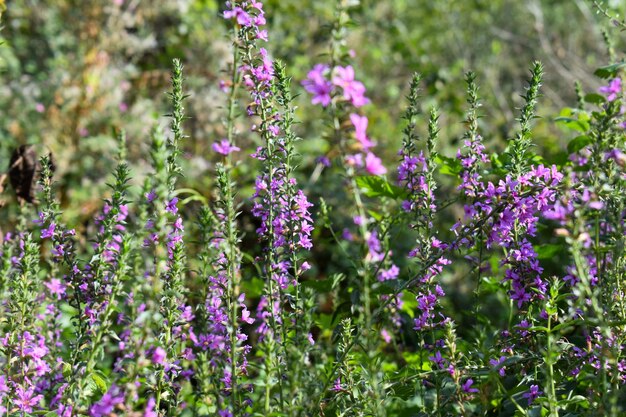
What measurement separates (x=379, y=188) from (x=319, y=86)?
1.15 meters

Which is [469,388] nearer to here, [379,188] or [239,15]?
[379,188]

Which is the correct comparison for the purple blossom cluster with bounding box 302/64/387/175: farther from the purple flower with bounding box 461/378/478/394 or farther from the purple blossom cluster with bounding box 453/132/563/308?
the purple flower with bounding box 461/378/478/394

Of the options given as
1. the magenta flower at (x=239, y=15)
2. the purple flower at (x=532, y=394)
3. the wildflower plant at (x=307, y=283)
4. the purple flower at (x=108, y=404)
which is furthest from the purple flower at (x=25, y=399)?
the purple flower at (x=532, y=394)

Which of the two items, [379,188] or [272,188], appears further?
[379,188]

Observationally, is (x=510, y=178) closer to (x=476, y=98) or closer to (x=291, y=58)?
(x=476, y=98)

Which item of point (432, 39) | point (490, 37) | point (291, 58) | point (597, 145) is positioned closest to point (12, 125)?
point (291, 58)

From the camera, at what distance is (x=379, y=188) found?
265 centimetres

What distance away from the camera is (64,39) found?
720 centimetres

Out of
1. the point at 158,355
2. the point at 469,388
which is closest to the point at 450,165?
the point at 469,388

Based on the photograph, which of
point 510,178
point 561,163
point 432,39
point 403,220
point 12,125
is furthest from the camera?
point 432,39

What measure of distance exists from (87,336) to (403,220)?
3.36ft

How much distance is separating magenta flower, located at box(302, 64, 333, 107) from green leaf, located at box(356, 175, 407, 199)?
1071 millimetres

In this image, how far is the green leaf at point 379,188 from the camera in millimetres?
2617

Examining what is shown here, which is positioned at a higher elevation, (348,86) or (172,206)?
(172,206)
